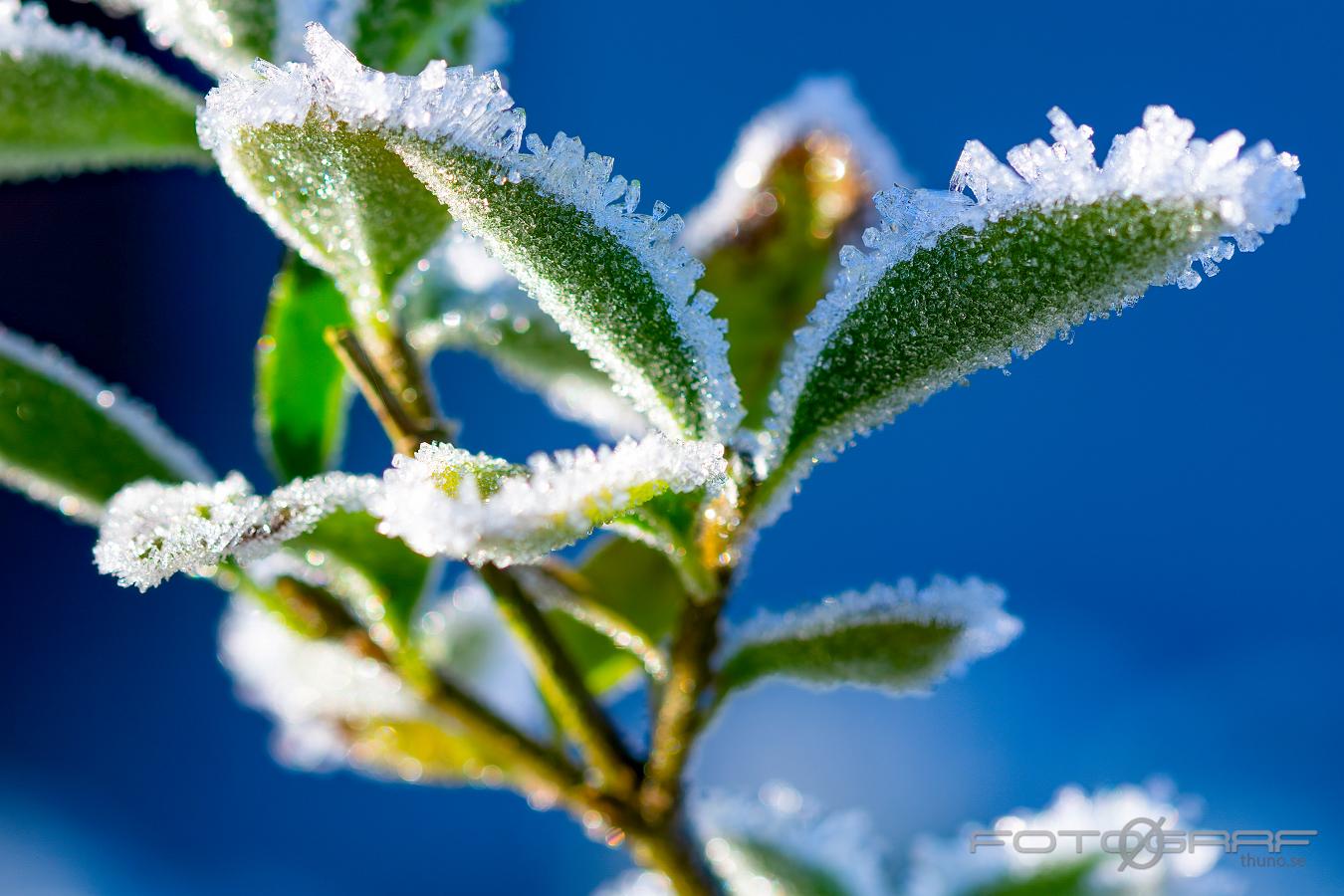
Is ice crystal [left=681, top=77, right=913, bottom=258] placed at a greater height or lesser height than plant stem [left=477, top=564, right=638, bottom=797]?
greater

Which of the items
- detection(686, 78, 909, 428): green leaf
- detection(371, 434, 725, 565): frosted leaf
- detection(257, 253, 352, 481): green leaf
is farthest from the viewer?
detection(686, 78, 909, 428): green leaf

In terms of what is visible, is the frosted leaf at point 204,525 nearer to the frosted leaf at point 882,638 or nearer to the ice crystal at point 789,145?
the frosted leaf at point 882,638

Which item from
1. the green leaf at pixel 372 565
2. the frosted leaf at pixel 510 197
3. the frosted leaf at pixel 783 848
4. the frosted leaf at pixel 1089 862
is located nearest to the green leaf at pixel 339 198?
the frosted leaf at pixel 510 197

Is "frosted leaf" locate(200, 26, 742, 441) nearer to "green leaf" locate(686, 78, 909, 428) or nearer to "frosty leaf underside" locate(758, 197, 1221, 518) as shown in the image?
"frosty leaf underside" locate(758, 197, 1221, 518)

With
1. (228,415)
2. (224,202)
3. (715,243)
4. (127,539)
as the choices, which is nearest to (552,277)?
(127,539)

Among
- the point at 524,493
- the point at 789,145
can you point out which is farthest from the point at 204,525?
the point at 789,145

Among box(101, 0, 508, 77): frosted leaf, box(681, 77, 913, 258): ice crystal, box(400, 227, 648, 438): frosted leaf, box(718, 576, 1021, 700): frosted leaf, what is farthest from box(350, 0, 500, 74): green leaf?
box(718, 576, 1021, 700): frosted leaf
